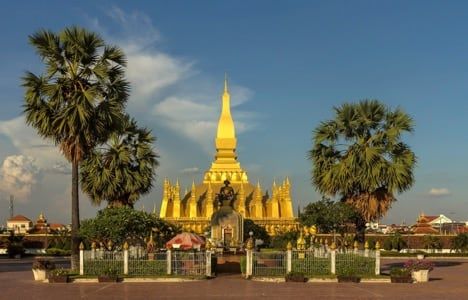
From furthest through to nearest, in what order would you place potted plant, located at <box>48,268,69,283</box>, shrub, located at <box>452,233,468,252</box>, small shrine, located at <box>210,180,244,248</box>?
shrub, located at <box>452,233,468,252</box>
small shrine, located at <box>210,180,244,248</box>
potted plant, located at <box>48,268,69,283</box>

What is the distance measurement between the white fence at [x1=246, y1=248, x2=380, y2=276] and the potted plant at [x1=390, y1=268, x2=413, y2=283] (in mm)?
935

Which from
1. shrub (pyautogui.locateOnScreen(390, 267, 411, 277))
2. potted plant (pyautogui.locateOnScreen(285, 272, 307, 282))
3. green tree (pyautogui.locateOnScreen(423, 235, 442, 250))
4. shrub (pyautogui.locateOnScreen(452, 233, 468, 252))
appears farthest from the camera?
green tree (pyautogui.locateOnScreen(423, 235, 442, 250))

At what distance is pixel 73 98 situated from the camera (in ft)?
90.4

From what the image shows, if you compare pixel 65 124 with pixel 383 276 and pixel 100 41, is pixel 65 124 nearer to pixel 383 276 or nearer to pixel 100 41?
pixel 100 41

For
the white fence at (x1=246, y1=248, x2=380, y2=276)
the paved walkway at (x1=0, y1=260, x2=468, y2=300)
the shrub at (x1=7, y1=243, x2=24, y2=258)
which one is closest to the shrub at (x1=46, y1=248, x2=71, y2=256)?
the shrub at (x1=7, y1=243, x2=24, y2=258)

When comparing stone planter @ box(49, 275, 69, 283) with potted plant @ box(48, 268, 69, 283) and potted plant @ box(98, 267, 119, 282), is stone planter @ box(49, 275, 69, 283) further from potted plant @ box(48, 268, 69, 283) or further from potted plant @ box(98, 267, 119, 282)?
potted plant @ box(98, 267, 119, 282)

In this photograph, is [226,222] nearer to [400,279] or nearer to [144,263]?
[144,263]

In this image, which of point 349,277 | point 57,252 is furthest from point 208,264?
point 57,252

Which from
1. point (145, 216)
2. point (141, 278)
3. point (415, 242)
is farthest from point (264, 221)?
point (141, 278)

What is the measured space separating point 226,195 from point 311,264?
1440 cm

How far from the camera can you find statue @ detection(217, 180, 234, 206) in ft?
133

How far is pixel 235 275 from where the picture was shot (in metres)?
29.2

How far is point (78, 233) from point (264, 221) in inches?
2034

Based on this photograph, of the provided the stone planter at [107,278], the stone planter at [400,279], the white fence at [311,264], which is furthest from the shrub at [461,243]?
the stone planter at [107,278]
